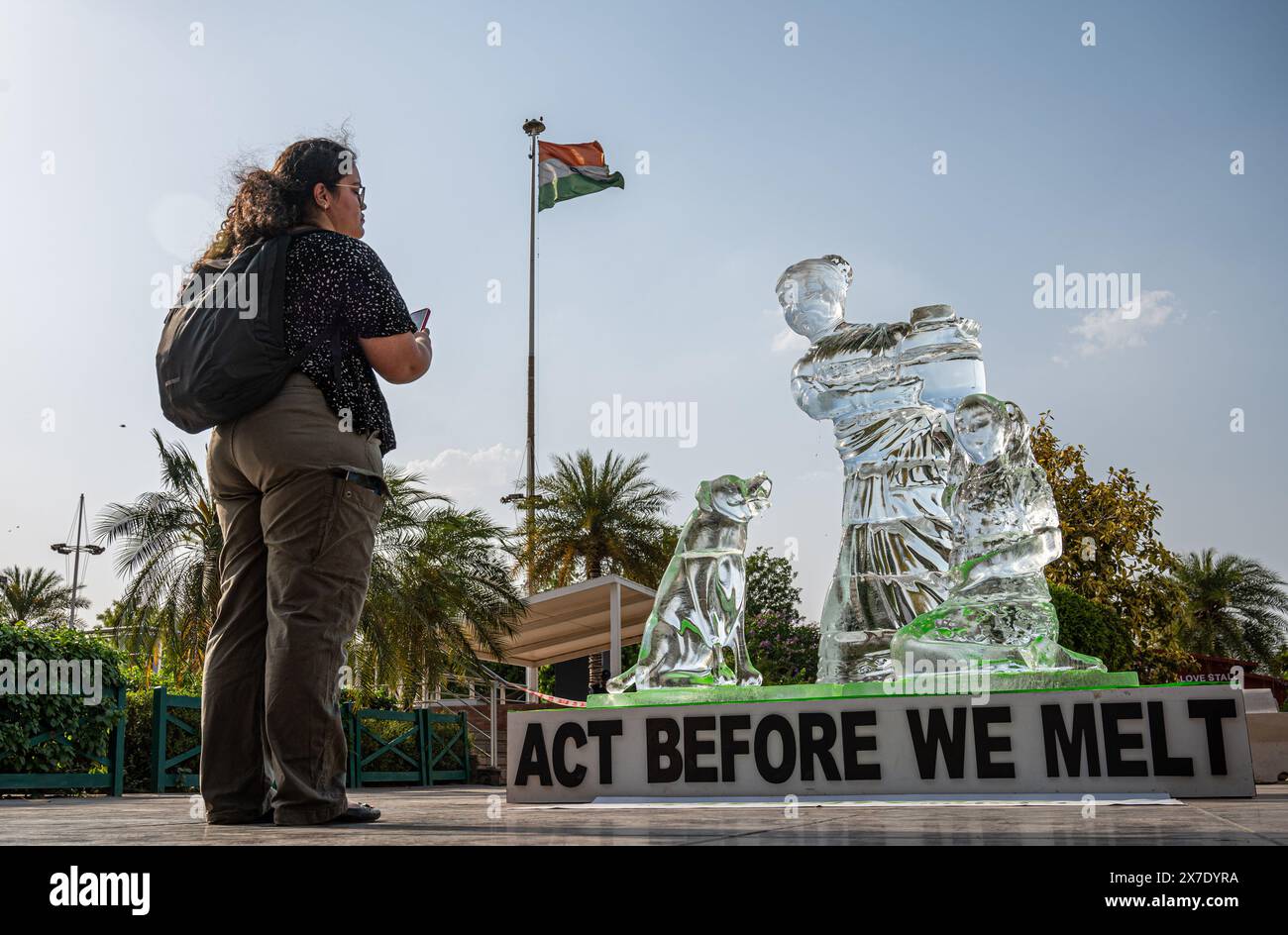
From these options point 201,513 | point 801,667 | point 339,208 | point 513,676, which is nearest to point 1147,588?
point 801,667

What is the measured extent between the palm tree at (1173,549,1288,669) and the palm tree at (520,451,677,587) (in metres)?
22.6

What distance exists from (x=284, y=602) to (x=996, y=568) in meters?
2.69

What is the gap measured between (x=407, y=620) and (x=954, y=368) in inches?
549

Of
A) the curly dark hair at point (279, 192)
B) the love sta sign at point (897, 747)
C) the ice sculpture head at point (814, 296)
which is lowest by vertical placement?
the love sta sign at point (897, 747)

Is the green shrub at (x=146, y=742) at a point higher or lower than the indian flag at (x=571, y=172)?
lower

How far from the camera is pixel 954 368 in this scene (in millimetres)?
4750

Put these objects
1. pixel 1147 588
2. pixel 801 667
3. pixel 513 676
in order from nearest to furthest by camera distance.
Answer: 1. pixel 1147 588
2. pixel 801 667
3. pixel 513 676

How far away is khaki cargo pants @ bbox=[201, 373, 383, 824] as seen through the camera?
7.70 ft

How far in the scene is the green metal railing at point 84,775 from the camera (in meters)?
9.73

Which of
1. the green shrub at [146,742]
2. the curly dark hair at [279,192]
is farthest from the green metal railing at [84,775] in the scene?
the curly dark hair at [279,192]

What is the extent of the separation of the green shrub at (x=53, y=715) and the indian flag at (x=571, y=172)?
21.8 meters

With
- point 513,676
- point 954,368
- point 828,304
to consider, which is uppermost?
point 828,304

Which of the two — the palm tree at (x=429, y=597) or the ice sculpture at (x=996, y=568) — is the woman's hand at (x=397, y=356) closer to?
the ice sculpture at (x=996, y=568)

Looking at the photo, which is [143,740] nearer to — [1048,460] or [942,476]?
[942,476]
